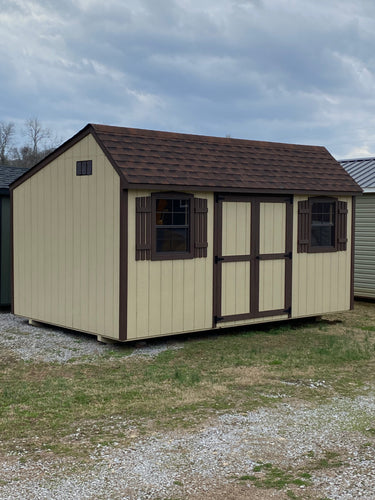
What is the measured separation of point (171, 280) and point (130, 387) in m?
2.36

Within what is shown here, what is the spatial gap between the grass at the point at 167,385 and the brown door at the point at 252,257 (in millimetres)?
518

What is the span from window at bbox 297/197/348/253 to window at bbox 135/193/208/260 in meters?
2.00

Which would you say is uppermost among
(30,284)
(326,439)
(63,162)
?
(63,162)

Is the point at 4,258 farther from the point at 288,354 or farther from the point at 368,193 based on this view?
the point at 368,193

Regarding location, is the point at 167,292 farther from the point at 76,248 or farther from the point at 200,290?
the point at 76,248

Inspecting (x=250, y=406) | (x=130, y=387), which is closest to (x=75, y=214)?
(x=130, y=387)

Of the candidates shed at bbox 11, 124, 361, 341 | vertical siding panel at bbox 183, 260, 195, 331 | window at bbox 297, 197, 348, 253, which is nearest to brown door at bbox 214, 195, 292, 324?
shed at bbox 11, 124, 361, 341

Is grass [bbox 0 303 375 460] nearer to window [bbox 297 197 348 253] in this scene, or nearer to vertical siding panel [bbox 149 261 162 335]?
vertical siding panel [bbox 149 261 162 335]

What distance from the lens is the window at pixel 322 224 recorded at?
416 inches

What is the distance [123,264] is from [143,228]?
21.6 inches

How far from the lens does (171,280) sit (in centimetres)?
884

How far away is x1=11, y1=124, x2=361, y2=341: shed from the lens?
8.55 metres

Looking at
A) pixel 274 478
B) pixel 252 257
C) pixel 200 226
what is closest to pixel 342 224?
pixel 252 257

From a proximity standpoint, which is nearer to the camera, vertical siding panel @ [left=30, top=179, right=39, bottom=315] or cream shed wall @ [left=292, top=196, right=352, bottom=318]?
vertical siding panel @ [left=30, top=179, right=39, bottom=315]
